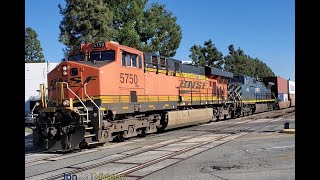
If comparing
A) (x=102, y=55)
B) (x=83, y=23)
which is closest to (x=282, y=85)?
(x=83, y=23)

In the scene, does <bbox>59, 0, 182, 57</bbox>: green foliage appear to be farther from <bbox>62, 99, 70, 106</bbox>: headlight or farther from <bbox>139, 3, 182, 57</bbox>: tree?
<bbox>62, 99, 70, 106</bbox>: headlight

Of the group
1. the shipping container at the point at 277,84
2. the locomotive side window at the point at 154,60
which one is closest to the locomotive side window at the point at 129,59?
the locomotive side window at the point at 154,60

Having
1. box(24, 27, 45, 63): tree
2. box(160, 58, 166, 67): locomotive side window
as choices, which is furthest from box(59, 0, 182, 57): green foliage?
box(24, 27, 45, 63): tree

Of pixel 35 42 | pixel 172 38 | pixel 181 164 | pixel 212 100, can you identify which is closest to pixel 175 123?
pixel 212 100

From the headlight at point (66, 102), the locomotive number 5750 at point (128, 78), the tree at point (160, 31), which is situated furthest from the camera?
the tree at point (160, 31)

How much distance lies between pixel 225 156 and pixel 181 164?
175 cm

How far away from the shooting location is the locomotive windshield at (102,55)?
48.1 ft

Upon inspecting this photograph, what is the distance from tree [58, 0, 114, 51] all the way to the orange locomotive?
14216 mm

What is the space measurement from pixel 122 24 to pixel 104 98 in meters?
25.1

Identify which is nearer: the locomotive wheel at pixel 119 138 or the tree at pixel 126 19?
the locomotive wheel at pixel 119 138

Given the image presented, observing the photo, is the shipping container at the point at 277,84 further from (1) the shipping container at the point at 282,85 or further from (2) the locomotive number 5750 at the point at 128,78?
Result: (2) the locomotive number 5750 at the point at 128,78

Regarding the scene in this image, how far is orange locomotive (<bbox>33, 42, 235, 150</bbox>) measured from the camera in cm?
1305

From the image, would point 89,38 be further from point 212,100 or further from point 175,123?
point 175,123

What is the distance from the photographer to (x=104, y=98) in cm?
1384
